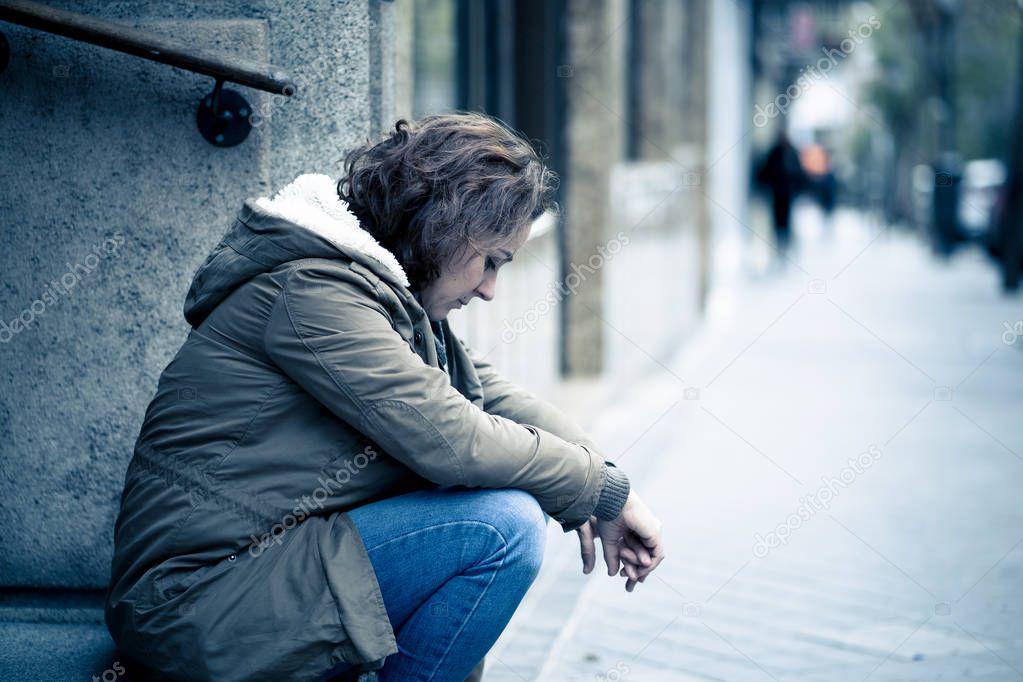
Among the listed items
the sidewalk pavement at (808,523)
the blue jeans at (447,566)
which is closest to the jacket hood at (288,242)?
the blue jeans at (447,566)

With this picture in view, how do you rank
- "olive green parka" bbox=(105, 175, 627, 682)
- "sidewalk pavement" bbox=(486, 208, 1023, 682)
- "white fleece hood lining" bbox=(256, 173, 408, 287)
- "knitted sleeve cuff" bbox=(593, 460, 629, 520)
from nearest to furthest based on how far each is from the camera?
"olive green parka" bbox=(105, 175, 627, 682) → "white fleece hood lining" bbox=(256, 173, 408, 287) → "knitted sleeve cuff" bbox=(593, 460, 629, 520) → "sidewalk pavement" bbox=(486, 208, 1023, 682)

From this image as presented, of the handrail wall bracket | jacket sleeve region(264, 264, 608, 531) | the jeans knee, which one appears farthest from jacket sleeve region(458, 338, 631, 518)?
the handrail wall bracket

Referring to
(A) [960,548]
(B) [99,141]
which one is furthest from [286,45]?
(A) [960,548]

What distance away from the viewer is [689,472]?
6070 millimetres

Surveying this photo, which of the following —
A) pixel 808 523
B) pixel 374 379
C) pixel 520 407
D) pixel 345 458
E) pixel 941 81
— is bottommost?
pixel 808 523

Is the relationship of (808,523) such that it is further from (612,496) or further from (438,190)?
(438,190)

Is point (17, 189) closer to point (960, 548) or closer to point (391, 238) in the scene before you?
point (391, 238)

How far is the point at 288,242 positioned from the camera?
2311mm

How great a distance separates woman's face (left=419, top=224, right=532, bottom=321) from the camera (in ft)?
8.36

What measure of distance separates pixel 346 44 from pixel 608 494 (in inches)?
48.5

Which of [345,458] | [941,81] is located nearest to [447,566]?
[345,458]

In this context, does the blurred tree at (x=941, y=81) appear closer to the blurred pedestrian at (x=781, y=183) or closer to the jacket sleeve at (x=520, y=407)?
the blurred pedestrian at (x=781, y=183)

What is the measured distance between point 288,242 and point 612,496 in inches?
33.3

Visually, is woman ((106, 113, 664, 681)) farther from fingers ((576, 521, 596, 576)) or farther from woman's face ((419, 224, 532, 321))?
fingers ((576, 521, 596, 576))
